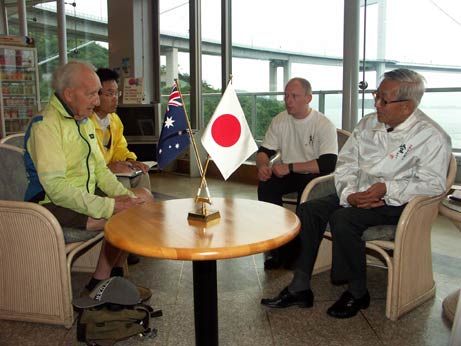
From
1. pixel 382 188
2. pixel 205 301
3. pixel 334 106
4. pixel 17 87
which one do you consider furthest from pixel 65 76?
pixel 17 87

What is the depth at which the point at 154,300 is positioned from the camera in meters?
2.41

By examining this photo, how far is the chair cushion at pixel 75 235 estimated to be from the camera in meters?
2.11

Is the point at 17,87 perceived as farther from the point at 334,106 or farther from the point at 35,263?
the point at 35,263

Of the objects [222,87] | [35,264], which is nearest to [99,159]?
[35,264]

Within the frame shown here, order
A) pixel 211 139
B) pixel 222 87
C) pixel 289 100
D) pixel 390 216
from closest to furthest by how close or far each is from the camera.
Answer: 1. pixel 211 139
2. pixel 390 216
3. pixel 289 100
4. pixel 222 87

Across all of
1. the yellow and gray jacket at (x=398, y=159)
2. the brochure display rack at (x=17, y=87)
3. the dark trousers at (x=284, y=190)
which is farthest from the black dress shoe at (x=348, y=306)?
the brochure display rack at (x=17, y=87)

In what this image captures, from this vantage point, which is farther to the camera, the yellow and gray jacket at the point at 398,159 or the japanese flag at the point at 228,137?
the yellow and gray jacket at the point at 398,159

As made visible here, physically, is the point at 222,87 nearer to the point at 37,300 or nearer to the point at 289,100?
the point at 289,100

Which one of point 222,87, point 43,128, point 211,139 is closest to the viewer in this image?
point 211,139

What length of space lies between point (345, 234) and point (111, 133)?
1719mm

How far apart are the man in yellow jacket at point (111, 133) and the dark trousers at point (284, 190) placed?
0.85 m

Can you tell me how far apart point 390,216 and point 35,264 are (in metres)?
1.72

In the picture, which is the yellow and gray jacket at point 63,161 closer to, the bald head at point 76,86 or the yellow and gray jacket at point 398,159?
the bald head at point 76,86

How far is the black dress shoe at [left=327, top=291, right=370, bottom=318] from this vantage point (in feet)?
7.24
